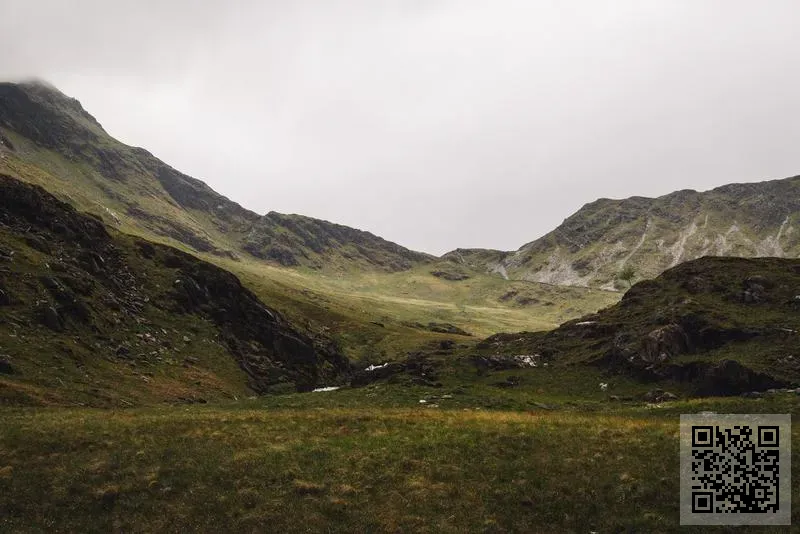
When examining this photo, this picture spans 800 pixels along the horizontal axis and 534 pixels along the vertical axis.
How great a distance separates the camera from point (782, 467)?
24797mm

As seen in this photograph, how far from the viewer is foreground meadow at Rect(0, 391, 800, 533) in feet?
77.3

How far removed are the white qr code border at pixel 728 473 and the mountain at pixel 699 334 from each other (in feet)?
72.9

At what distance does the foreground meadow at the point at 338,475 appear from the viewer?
2356 centimetres

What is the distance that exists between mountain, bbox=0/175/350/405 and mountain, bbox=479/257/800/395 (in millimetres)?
33102

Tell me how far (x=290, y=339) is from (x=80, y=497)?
62.2 metres

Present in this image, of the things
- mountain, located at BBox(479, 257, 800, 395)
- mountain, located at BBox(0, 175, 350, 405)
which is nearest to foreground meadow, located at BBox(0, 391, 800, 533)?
mountain, located at BBox(0, 175, 350, 405)

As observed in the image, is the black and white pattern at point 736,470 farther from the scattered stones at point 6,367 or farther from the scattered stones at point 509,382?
the scattered stones at point 6,367

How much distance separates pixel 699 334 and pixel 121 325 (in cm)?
6665

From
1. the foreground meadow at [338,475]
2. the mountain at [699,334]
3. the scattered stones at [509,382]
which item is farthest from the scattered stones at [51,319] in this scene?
the mountain at [699,334]

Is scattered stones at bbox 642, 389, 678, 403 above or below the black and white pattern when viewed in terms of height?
below

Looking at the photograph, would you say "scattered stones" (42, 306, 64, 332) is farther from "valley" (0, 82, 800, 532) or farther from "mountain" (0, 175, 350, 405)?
"valley" (0, 82, 800, 532)

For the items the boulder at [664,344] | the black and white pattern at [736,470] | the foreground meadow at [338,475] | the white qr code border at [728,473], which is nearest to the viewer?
the white qr code border at [728,473]

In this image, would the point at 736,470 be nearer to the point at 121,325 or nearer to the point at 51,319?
the point at 51,319

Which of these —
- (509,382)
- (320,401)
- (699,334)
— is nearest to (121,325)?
(320,401)
